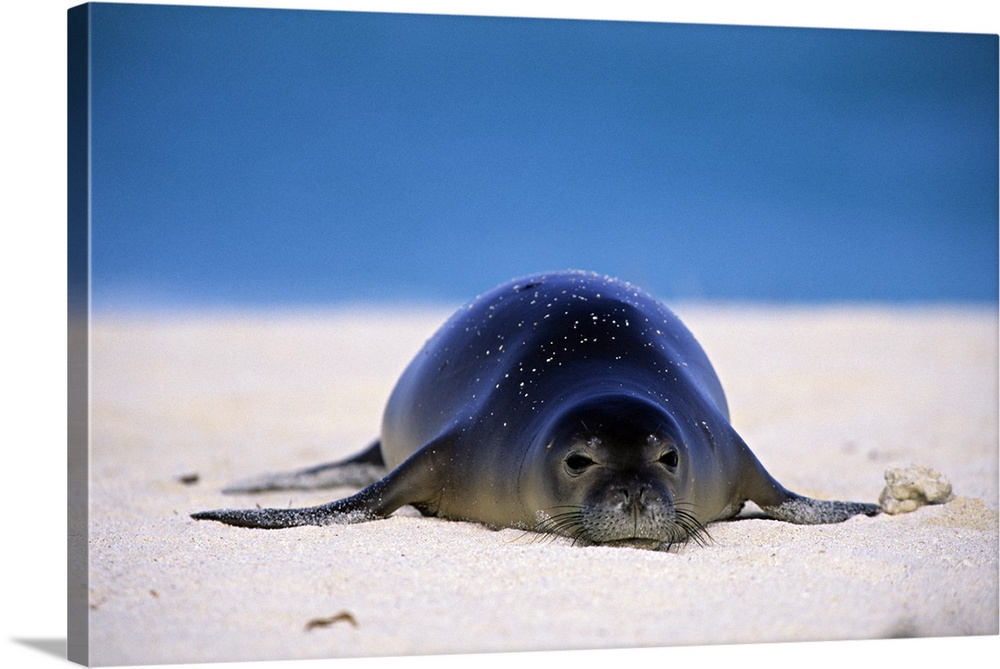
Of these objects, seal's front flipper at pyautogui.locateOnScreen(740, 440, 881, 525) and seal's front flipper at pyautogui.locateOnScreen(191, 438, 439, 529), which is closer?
seal's front flipper at pyautogui.locateOnScreen(191, 438, 439, 529)

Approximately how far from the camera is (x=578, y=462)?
5.51 metres

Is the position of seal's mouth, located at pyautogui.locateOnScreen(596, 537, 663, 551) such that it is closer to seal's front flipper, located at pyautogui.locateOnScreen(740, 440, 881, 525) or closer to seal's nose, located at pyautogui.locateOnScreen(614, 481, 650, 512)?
seal's nose, located at pyautogui.locateOnScreen(614, 481, 650, 512)

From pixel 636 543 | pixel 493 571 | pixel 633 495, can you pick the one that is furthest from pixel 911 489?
pixel 493 571

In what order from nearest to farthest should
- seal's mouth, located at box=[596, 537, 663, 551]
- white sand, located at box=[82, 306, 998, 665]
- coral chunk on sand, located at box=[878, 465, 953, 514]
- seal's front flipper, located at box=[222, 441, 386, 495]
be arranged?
white sand, located at box=[82, 306, 998, 665] < seal's mouth, located at box=[596, 537, 663, 551] < coral chunk on sand, located at box=[878, 465, 953, 514] < seal's front flipper, located at box=[222, 441, 386, 495]

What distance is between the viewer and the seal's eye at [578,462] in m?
5.48

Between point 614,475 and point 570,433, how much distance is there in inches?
11.7

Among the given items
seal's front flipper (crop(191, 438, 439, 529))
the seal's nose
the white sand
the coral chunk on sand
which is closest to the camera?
the white sand

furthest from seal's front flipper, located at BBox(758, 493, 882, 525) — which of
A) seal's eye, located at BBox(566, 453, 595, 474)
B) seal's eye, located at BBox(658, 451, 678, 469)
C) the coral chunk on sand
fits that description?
seal's eye, located at BBox(566, 453, 595, 474)

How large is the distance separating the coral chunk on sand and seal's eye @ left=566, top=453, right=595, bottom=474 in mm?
2031

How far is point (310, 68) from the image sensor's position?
652cm

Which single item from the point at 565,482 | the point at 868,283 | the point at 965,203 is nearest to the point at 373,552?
the point at 565,482

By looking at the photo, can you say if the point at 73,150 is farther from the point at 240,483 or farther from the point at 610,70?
the point at 240,483

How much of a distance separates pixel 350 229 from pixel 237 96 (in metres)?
3.85

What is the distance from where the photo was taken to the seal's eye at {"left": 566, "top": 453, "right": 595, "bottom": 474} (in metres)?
5.48
